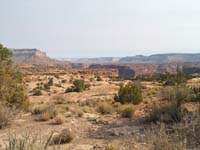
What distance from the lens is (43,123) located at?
16.7 meters

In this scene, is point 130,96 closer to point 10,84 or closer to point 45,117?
point 10,84

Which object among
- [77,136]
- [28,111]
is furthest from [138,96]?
[77,136]

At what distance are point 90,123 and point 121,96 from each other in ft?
30.6

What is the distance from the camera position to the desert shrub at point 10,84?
60.6 ft

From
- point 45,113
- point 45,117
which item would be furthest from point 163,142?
point 45,113

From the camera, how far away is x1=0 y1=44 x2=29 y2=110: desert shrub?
60.6ft

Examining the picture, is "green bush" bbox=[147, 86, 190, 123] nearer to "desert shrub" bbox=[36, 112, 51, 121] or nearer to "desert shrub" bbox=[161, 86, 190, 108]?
"desert shrub" bbox=[161, 86, 190, 108]

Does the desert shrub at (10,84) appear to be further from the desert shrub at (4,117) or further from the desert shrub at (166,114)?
the desert shrub at (166,114)

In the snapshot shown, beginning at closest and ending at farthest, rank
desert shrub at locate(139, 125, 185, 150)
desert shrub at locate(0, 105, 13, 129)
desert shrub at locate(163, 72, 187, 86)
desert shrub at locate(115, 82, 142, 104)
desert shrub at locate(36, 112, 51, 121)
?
desert shrub at locate(139, 125, 185, 150) → desert shrub at locate(0, 105, 13, 129) → desert shrub at locate(36, 112, 51, 121) → desert shrub at locate(115, 82, 142, 104) → desert shrub at locate(163, 72, 187, 86)

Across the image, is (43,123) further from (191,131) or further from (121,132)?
(191,131)

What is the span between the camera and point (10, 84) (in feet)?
62.6

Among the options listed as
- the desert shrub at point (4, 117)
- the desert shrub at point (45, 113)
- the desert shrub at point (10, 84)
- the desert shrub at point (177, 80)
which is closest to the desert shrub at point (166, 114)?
the desert shrub at point (45, 113)

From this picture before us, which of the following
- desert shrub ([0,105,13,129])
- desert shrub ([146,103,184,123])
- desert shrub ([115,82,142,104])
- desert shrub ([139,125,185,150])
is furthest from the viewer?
desert shrub ([115,82,142,104])

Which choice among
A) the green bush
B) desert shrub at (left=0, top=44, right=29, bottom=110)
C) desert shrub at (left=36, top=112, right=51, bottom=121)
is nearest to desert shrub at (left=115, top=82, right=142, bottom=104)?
the green bush
